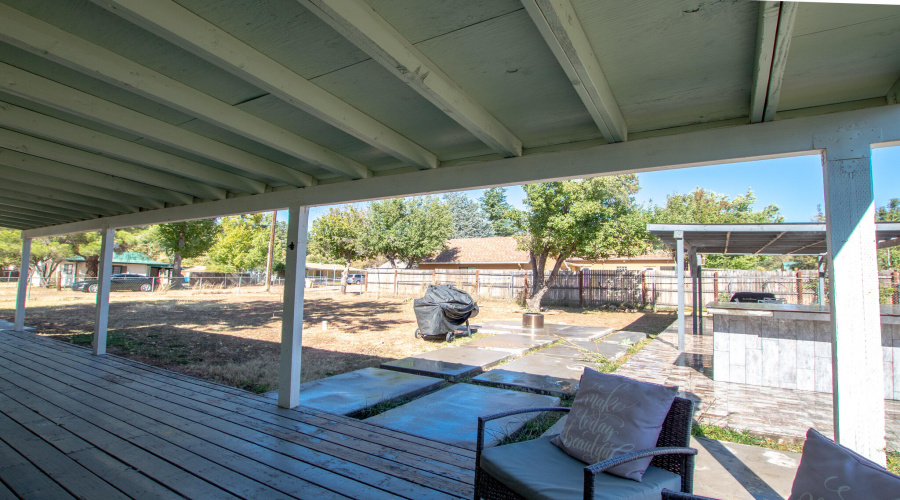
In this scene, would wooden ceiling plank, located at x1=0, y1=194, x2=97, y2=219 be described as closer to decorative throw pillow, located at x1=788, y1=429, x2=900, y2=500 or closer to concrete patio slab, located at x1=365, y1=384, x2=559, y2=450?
concrete patio slab, located at x1=365, y1=384, x2=559, y2=450

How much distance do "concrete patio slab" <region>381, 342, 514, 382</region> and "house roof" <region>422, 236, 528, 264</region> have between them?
15.1 meters

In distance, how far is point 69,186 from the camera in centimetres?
496

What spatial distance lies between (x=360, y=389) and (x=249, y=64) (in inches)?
151

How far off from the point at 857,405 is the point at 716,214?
91.1ft

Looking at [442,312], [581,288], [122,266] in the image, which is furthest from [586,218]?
[122,266]

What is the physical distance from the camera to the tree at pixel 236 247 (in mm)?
27531

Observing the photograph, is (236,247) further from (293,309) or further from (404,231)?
(293,309)

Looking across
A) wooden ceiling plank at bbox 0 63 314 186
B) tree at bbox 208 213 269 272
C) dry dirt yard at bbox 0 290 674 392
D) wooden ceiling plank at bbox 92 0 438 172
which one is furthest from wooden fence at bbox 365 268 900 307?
wooden ceiling plank at bbox 0 63 314 186

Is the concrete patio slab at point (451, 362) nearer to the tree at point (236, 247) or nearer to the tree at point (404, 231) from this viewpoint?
the tree at point (404, 231)

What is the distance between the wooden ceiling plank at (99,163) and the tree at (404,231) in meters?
19.2

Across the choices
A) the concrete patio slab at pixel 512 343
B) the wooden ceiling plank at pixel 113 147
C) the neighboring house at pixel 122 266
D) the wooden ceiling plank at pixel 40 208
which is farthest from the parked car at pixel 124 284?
the wooden ceiling plank at pixel 113 147

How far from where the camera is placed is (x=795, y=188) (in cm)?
3247

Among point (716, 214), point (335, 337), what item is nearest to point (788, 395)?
point (335, 337)

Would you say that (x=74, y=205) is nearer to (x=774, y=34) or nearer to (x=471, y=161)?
(x=471, y=161)
